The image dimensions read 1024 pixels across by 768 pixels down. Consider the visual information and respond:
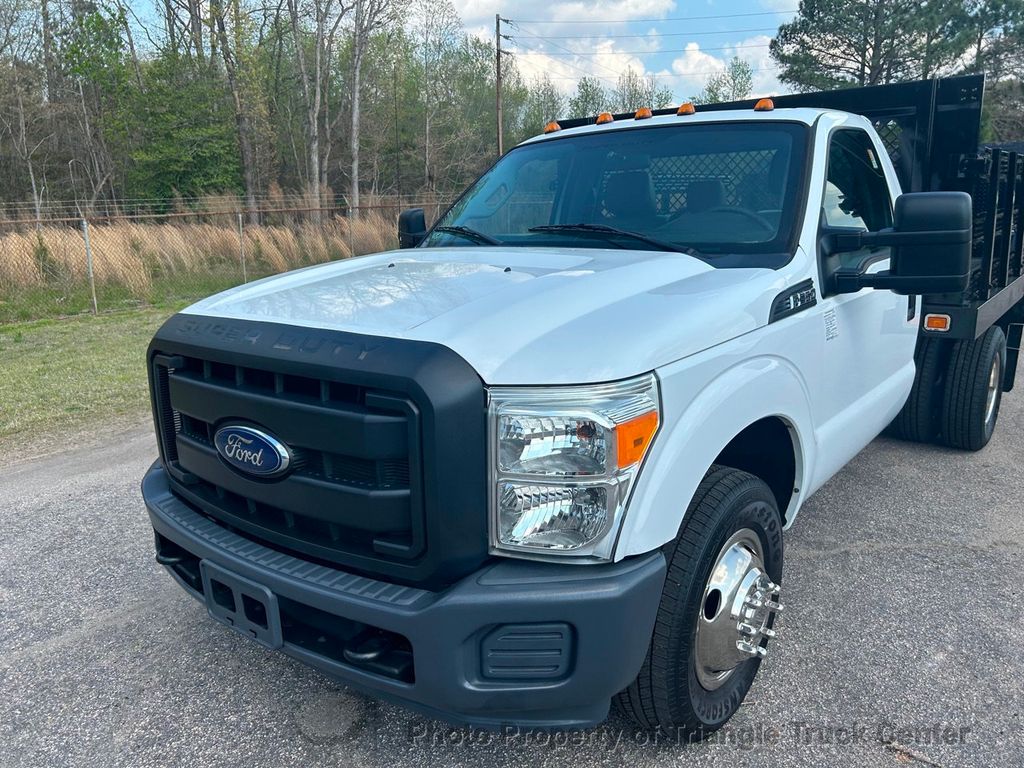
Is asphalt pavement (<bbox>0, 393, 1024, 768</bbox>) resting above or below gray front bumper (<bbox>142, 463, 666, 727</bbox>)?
below

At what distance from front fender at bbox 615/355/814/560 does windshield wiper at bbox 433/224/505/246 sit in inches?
53.9

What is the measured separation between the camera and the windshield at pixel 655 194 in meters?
3.04

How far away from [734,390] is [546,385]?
69 centimetres

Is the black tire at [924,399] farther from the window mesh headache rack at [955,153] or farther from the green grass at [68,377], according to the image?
the green grass at [68,377]

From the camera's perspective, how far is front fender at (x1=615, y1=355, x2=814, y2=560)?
1981 millimetres

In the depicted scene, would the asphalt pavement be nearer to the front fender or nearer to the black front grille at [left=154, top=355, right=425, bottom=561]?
the black front grille at [left=154, top=355, right=425, bottom=561]

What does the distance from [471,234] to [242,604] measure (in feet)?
6.33

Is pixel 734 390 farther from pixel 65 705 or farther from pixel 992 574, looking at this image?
pixel 65 705

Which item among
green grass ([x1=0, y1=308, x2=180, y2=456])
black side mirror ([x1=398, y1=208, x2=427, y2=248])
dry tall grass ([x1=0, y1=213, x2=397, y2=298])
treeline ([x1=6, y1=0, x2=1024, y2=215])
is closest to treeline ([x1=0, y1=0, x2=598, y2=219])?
treeline ([x1=6, y1=0, x2=1024, y2=215])

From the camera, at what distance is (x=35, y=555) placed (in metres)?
3.90

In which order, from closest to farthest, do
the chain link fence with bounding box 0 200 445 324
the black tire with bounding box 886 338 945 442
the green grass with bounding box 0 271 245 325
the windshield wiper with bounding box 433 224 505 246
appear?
the windshield wiper with bounding box 433 224 505 246 → the black tire with bounding box 886 338 945 442 → the green grass with bounding box 0 271 245 325 → the chain link fence with bounding box 0 200 445 324

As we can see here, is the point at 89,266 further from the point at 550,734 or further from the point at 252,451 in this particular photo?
the point at 550,734

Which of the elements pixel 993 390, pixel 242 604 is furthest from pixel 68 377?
pixel 993 390

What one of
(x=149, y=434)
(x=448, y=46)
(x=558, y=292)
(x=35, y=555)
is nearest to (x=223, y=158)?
(x=448, y=46)
